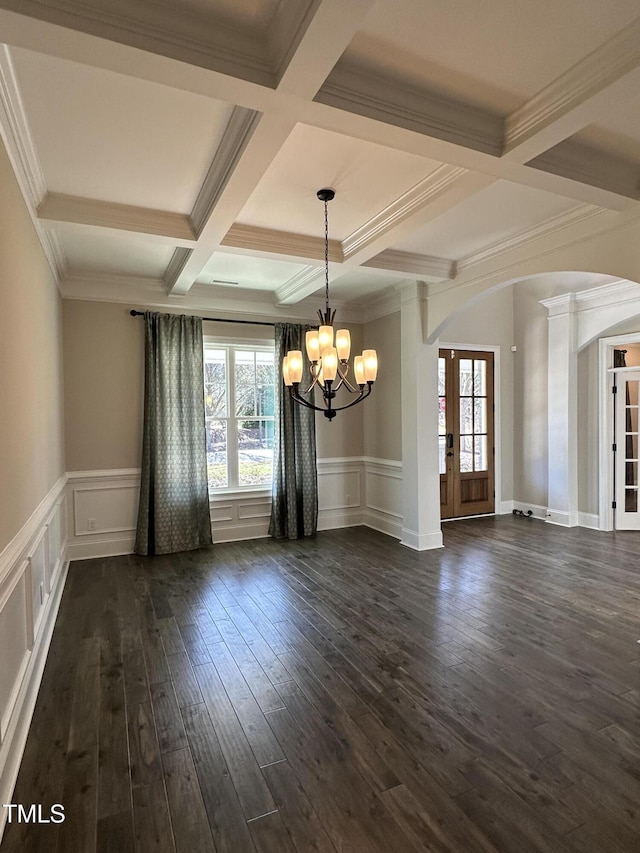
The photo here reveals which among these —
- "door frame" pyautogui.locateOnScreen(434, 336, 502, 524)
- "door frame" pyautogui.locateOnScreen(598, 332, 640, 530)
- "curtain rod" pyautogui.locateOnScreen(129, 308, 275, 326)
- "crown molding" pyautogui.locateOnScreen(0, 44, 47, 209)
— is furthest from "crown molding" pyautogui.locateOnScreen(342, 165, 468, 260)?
"door frame" pyautogui.locateOnScreen(598, 332, 640, 530)

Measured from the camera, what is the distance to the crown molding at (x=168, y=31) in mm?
1618

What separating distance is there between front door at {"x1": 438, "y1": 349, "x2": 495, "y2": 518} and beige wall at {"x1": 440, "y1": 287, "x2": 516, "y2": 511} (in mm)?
192

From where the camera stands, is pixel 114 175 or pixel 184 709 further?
pixel 114 175

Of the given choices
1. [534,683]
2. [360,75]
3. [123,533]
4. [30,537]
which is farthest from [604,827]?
[123,533]

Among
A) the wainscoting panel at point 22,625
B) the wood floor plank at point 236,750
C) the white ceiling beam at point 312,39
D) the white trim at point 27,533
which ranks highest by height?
the white ceiling beam at point 312,39

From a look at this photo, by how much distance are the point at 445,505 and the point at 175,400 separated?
3.96 m

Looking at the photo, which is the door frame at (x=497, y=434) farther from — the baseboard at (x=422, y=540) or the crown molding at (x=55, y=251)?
the crown molding at (x=55, y=251)

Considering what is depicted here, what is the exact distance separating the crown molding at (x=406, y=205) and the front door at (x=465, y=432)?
127 inches

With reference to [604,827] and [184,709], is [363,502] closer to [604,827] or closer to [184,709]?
[184,709]

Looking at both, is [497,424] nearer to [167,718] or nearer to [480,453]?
[480,453]

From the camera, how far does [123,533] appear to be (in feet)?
17.1

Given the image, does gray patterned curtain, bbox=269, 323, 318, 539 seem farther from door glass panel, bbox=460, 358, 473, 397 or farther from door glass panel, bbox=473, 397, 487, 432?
door glass panel, bbox=473, 397, 487, 432

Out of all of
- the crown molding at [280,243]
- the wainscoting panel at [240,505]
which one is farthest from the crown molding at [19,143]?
the wainscoting panel at [240,505]

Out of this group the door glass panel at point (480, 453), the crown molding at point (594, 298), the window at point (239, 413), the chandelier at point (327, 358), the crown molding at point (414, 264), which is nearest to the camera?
the chandelier at point (327, 358)
